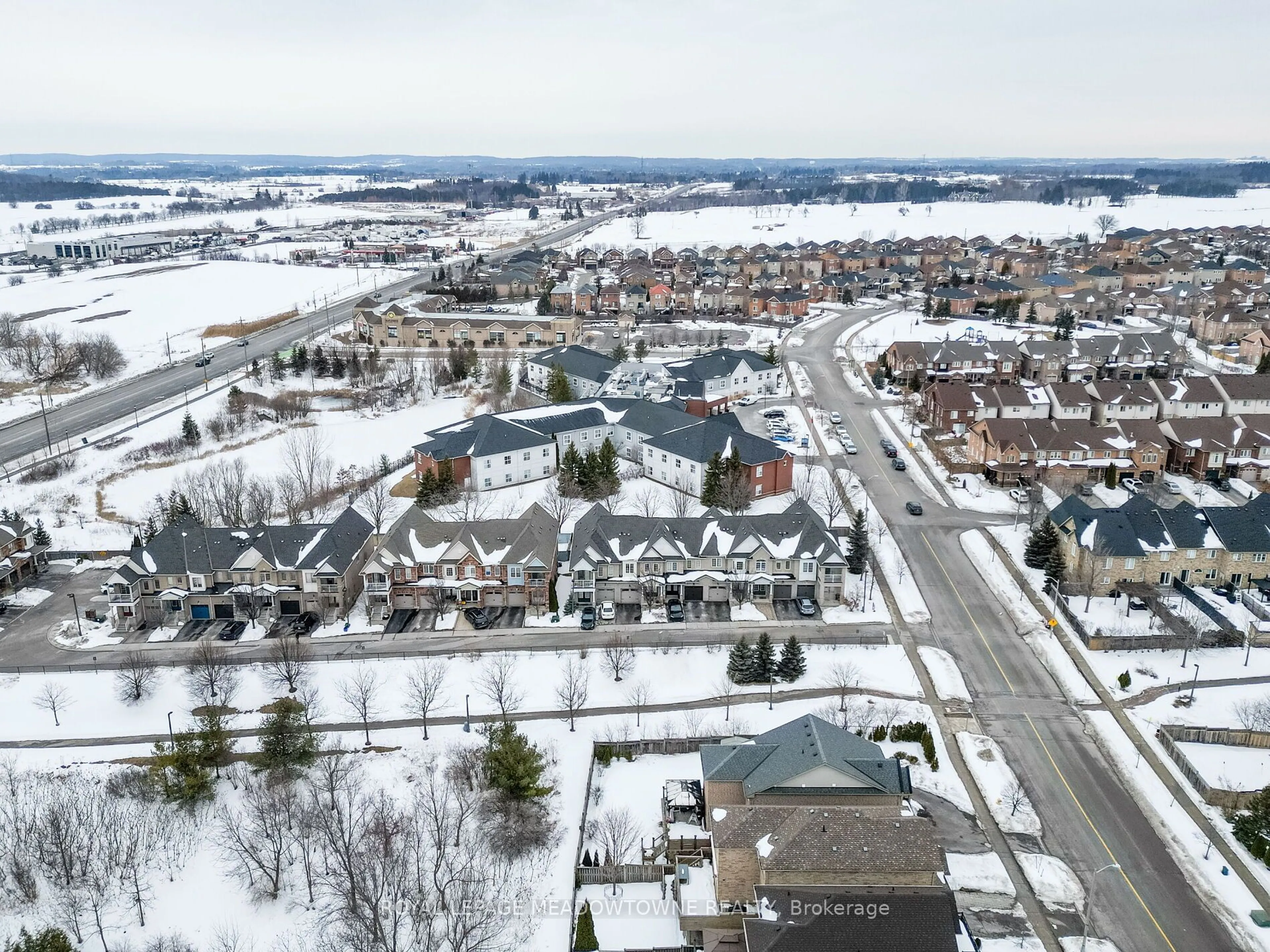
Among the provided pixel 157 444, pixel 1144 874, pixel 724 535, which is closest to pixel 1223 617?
pixel 1144 874

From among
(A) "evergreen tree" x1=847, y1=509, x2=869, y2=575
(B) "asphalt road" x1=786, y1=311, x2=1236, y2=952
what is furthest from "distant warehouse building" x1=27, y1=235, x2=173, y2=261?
(A) "evergreen tree" x1=847, y1=509, x2=869, y2=575

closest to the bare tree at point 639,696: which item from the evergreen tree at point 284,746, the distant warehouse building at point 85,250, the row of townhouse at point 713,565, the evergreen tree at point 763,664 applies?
the evergreen tree at point 763,664

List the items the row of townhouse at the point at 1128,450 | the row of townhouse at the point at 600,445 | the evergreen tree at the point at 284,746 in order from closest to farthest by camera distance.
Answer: the evergreen tree at the point at 284,746
the row of townhouse at the point at 600,445
the row of townhouse at the point at 1128,450

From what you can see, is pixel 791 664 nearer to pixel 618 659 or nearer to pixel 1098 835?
pixel 618 659

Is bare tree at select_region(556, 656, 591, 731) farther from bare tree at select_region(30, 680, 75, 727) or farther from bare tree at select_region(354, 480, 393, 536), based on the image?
bare tree at select_region(30, 680, 75, 727)

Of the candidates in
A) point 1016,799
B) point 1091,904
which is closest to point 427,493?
point 1016,799

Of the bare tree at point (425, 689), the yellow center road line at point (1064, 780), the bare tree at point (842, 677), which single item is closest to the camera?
the yellow center road line at point (1064, 780)

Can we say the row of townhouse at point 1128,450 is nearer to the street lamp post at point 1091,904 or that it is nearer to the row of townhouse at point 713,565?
the row of townhouse at point 713,565

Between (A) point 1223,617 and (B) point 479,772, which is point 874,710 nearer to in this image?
(B) point 479,772
